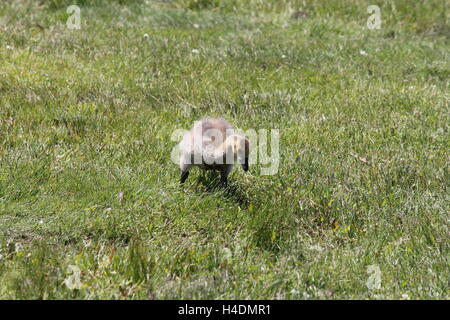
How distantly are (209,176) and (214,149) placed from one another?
69cm

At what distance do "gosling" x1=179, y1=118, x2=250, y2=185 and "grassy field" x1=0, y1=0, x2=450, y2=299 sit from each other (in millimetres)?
253

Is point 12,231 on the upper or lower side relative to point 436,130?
upper

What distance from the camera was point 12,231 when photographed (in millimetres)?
5328

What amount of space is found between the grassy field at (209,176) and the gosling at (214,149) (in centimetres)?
25

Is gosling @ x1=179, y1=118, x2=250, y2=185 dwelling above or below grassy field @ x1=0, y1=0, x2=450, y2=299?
above

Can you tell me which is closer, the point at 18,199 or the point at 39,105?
the point at 18,199

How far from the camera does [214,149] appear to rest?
627cm

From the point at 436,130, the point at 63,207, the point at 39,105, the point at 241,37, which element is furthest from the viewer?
the point at 241,37

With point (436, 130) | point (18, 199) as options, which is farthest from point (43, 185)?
Answer: point (436, 130)

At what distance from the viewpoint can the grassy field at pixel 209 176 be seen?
16.1 feet

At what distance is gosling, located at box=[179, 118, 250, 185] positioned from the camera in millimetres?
6145

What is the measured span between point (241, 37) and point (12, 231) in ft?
27.1
